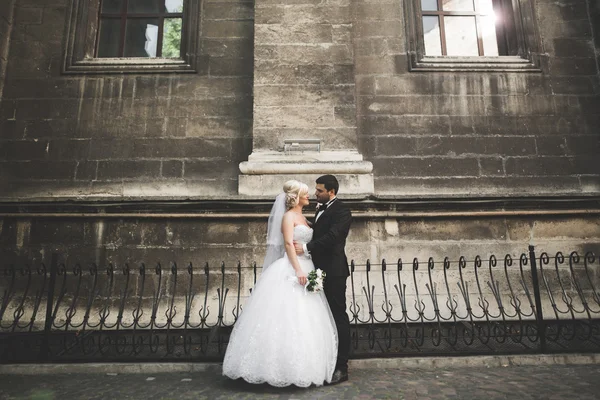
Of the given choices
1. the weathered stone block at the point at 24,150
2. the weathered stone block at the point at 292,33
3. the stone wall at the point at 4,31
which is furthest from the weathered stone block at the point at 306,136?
the stone wall at the point at 4,31

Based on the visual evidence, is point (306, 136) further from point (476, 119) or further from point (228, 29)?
point (476, 119)

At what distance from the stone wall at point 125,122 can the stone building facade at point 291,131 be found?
3 centimetres

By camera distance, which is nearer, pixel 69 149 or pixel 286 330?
pixel 286 330

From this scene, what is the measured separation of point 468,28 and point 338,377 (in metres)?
7.48

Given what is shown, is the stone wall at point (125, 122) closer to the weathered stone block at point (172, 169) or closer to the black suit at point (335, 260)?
the weathered stone block at point (172, 169)

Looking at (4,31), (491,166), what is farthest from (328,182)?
(4,31)

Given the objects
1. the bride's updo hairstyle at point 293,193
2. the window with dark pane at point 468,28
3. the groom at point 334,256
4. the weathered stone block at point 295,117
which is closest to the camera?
the groom at point 334,256

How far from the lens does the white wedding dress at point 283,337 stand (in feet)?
12.0

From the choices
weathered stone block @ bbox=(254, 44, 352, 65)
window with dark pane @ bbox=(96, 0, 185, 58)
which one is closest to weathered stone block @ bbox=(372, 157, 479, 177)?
weathered stone block @ bbox=(254, 44, 352, 65)

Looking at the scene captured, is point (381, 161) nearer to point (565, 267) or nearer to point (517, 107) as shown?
point (517, 107)

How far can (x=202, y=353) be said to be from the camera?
15.5 feet

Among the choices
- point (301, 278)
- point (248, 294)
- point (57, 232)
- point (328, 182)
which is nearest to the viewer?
point (301, 278)

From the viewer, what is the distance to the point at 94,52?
324 inches

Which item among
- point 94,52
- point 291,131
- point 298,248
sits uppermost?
point 94,52
